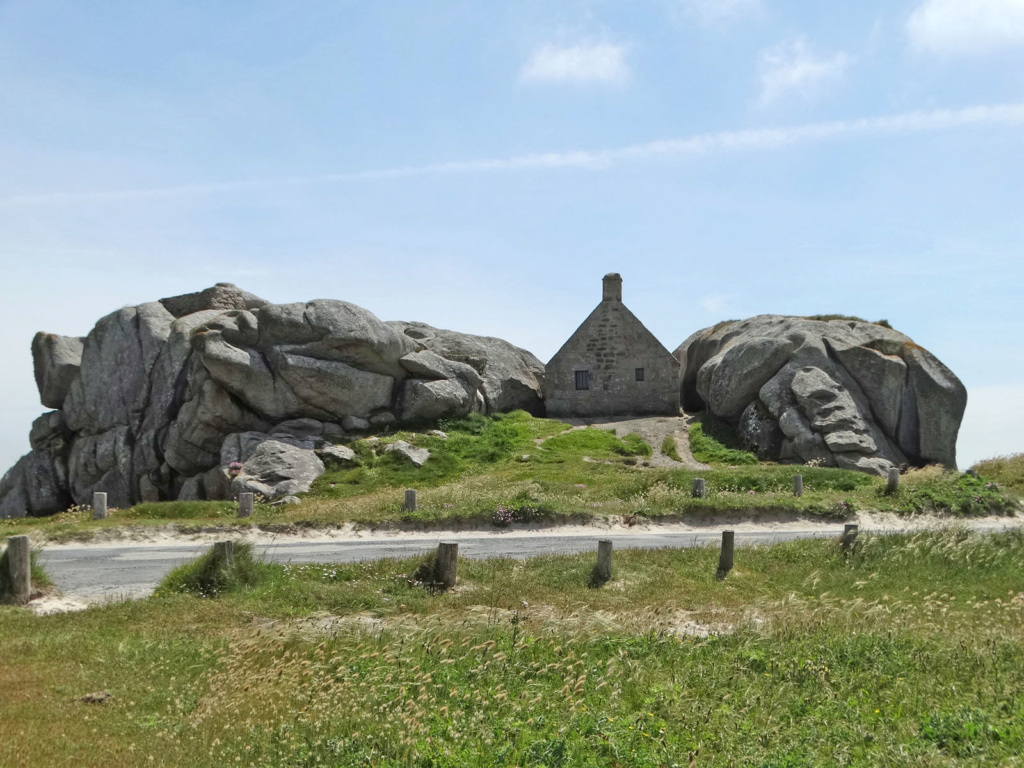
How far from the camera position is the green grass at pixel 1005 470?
32031mm

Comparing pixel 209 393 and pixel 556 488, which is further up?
pixel 209 393

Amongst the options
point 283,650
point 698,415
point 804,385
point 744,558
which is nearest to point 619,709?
point 283,650

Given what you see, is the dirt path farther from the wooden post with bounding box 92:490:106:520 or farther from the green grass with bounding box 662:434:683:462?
the wooden post with bounding box 92:490:106:520

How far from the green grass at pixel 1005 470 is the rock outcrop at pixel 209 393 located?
77.8ft

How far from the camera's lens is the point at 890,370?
1511 inches

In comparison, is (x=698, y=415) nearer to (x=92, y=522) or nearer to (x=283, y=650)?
(x=92, y=522)

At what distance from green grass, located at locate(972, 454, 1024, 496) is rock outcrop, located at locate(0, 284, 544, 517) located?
2371 centimetres

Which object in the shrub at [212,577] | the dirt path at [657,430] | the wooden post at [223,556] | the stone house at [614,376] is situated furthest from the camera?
the stone house at [614,376]

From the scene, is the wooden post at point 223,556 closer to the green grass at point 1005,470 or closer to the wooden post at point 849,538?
the wooden post at point 849,538

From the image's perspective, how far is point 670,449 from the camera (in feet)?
124

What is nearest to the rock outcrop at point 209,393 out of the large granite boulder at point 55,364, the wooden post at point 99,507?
the large granite boulder at point 55,364

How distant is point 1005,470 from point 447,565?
95.1 feet

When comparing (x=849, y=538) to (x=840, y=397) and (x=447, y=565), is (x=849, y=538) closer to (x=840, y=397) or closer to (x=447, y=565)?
(x=447, y=565)

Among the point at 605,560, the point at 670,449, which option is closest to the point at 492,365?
the point at 670,449
